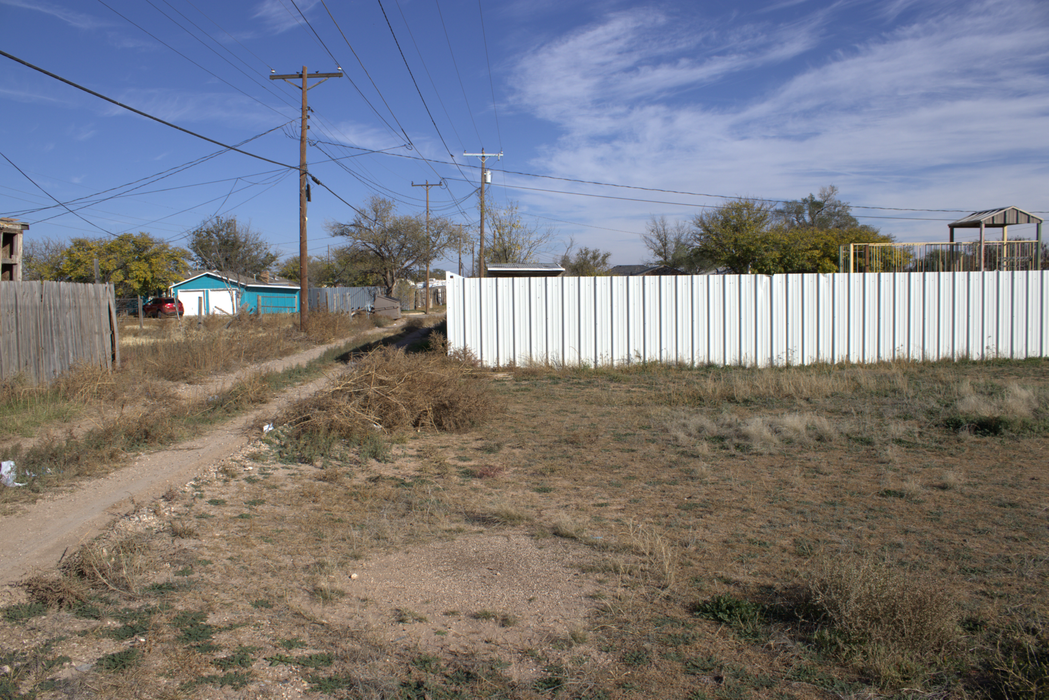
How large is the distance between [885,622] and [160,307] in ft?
140

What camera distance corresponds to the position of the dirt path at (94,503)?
191 inches

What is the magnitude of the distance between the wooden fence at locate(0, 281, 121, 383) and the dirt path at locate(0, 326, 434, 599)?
4059 mm

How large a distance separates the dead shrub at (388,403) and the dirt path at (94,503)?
1.01 metres

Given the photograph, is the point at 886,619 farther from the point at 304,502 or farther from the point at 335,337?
the point at 335,337

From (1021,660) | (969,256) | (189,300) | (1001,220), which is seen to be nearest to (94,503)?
(1021,660)

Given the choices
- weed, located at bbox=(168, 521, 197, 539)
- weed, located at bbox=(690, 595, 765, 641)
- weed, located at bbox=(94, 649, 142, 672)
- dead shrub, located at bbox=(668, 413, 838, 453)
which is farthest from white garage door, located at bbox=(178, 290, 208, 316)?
weed, located at bbox=(690, 595, 765, 641)

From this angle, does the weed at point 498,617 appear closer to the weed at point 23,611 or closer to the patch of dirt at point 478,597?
the patch of dirt at point 478,597

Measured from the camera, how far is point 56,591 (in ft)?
13.4

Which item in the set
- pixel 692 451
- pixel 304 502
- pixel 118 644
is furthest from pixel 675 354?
pixel 118 644

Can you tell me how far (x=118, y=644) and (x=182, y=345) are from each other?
43.3 feet

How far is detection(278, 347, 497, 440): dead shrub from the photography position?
28.6 feet

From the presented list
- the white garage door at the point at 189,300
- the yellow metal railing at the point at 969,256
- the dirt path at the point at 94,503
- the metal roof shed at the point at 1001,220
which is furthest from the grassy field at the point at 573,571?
the white garage door at the point at 189,300

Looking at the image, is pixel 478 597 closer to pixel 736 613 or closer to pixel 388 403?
pixel 736 613

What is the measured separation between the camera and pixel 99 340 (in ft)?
41.5
